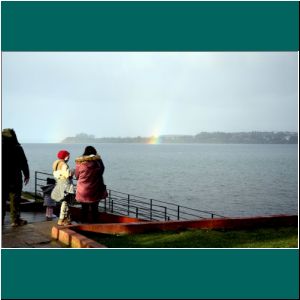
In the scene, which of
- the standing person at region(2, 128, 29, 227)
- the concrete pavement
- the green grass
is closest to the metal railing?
the concrete pavement

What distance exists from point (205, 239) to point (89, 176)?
2.24 m

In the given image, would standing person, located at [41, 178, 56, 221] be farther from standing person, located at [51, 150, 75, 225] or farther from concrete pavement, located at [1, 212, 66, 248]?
standing person, located at [51, 150, 75, 225]

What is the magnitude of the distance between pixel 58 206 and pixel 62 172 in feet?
7.89

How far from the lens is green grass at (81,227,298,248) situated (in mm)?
6781

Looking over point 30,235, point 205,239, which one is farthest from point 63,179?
point 205,239

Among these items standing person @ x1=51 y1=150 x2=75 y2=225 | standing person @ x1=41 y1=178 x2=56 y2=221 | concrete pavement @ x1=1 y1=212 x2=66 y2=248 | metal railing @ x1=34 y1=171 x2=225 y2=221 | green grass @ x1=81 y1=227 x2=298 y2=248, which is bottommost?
metal railing @ x1=34 y1=171 x2=225 y2=221

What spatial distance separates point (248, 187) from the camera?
49.9 metres

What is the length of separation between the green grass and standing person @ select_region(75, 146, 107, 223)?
70 cm

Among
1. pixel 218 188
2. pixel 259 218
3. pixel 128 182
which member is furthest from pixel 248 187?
pixel 259 218

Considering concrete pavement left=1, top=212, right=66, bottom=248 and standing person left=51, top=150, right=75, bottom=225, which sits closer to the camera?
concrete pavement left=1, top=212, right=66, bottom=248

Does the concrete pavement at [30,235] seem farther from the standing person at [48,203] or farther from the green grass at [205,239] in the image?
the green grass at [205,239]

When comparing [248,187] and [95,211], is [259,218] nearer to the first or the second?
[95,211]

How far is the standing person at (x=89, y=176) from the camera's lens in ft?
24.2

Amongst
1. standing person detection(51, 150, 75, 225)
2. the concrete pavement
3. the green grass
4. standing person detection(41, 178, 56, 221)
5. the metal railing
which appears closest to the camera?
the concrete pavement
